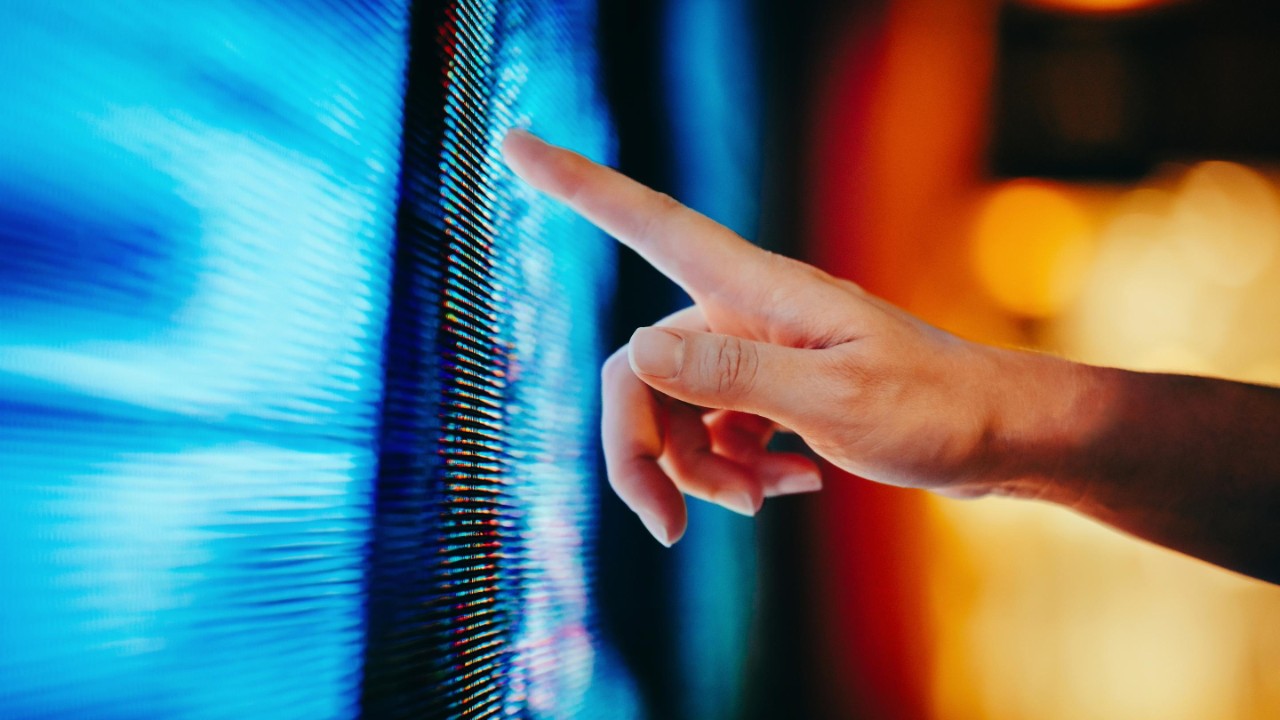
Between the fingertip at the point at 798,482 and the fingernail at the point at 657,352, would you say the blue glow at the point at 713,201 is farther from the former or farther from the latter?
the fingernail at the point at 657,352

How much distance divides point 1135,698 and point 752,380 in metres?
3.14

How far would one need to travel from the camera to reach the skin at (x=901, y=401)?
0.74 meters

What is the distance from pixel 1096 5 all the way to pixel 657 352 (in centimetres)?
379

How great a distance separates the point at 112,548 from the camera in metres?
0.41

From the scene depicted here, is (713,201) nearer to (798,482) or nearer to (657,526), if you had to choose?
(798,482)

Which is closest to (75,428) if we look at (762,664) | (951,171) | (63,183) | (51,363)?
(51,363)

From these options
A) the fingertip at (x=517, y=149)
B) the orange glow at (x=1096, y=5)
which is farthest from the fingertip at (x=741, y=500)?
the orange glow at (x=1096, y=5)

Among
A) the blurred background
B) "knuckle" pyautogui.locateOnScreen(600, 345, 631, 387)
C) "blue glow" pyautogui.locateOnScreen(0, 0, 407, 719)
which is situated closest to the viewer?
"blue glow" pyautogui.locateOnScreen(0, 0, 407, 719)

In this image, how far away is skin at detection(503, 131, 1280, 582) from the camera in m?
0.74

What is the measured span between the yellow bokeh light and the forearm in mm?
2349

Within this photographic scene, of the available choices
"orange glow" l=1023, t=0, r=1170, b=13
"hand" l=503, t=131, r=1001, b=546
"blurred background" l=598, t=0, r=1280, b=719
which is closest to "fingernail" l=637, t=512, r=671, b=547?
"hand" l=503, t=131, r=1001, b=546

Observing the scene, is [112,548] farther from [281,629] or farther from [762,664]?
[762,664]

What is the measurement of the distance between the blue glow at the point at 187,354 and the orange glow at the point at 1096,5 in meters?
3.75

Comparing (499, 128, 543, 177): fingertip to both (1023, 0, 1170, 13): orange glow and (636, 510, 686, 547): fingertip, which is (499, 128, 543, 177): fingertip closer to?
(636, 510, 686, 547): fingertip
